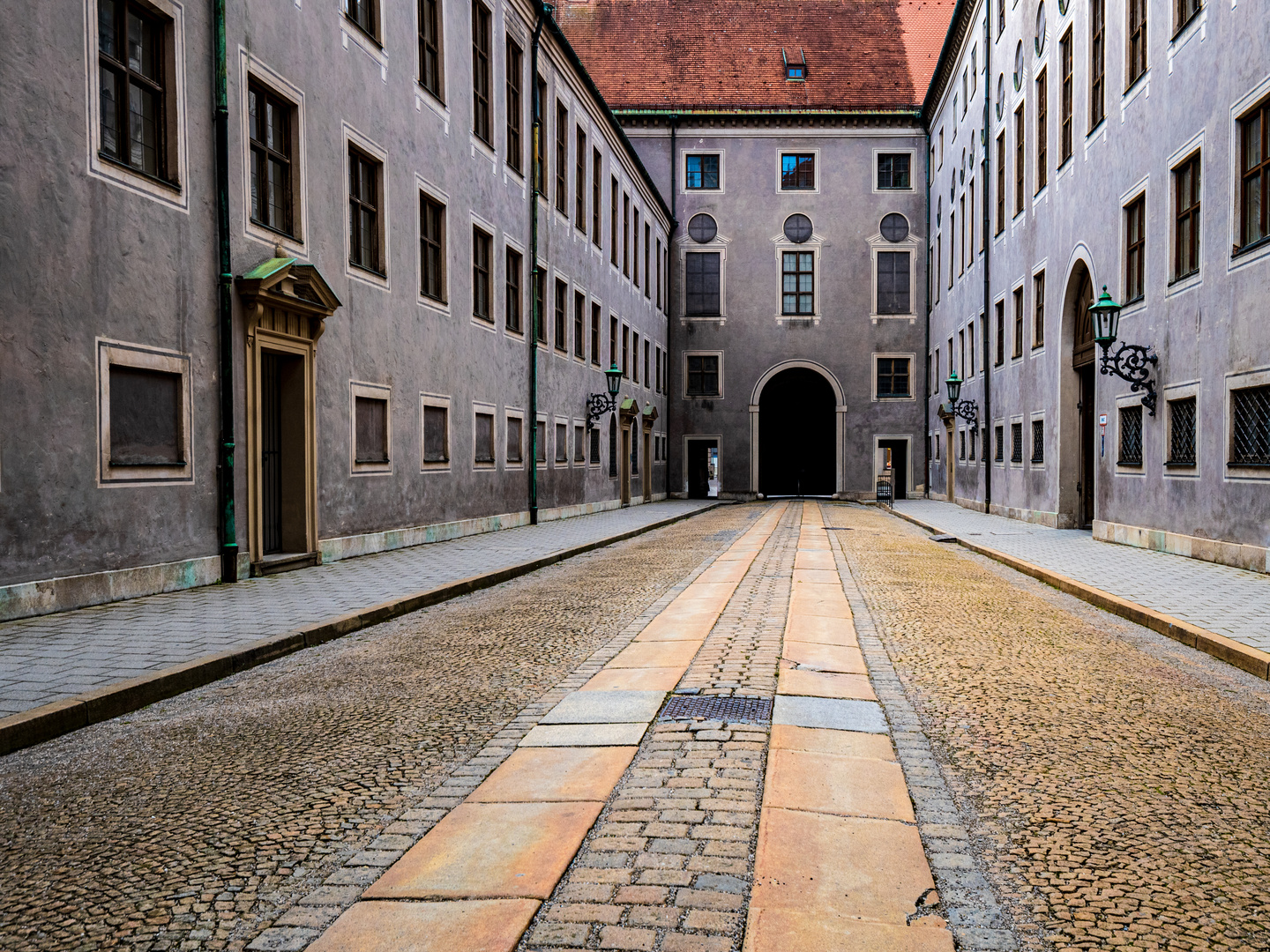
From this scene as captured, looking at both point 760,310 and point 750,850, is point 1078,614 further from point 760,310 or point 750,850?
point 760,310

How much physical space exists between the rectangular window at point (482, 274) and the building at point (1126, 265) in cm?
1143

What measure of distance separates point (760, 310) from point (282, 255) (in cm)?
3201

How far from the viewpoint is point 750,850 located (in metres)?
3.45

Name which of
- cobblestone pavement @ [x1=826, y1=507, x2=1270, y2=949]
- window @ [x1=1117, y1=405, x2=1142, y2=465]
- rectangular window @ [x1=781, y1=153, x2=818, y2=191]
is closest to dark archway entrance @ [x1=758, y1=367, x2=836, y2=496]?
rectangular window @ [x1=781, y1=153, x2=818, y2=191]

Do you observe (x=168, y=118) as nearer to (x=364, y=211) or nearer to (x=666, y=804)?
(x=364, y=211)

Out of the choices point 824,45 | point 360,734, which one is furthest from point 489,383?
point 824,45

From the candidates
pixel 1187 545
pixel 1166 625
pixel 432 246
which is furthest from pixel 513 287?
pixel 1166 625

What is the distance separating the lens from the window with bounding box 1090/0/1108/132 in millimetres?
18250

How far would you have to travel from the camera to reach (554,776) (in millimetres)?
4336

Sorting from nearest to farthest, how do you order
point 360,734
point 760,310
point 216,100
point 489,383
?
point 360,734 → point 216,100 → point 489,383 → point 760,310

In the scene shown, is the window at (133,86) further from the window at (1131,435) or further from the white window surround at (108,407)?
the window at (1131,435)

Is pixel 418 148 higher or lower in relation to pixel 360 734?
higher

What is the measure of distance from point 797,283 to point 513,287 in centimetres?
2294

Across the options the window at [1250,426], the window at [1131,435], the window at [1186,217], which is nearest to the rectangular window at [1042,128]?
the window at [1131,435]
